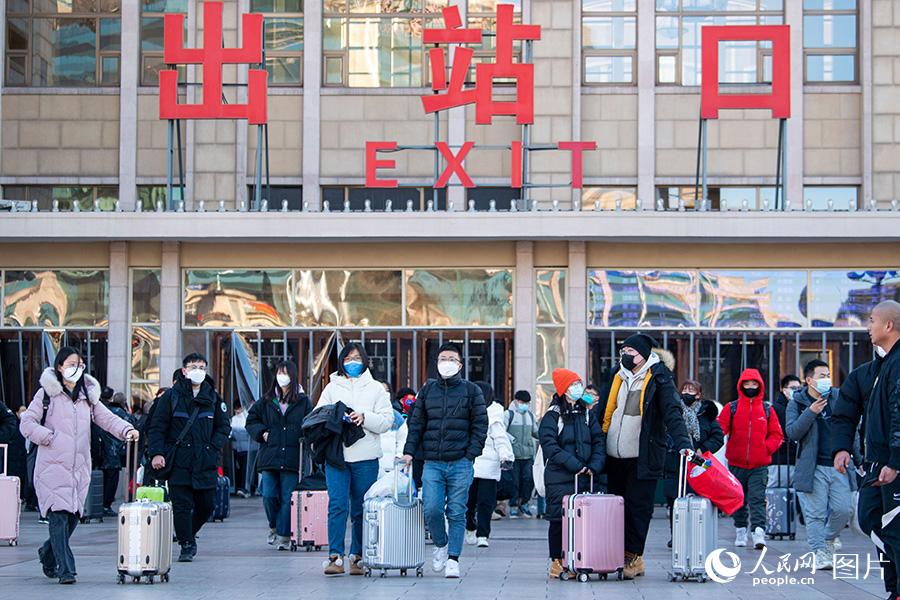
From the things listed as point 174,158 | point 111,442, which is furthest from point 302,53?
point 111,442

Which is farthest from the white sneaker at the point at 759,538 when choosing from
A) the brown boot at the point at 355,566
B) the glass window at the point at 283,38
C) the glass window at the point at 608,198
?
the glass window at the point at 283,38

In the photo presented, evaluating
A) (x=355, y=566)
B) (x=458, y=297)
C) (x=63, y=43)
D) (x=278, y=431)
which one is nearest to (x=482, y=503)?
(x=278, y=431)

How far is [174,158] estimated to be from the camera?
29.2m

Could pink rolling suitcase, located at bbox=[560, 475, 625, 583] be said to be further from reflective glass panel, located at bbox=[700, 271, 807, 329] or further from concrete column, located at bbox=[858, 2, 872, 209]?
concrete column, located at bbox=[858, 2, 872, 209]

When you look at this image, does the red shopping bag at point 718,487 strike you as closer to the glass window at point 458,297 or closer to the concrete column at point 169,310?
the glass window at point 458,297

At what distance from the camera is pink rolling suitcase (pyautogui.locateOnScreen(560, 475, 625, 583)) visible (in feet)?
42.7

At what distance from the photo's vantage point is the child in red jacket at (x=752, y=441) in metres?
17.0

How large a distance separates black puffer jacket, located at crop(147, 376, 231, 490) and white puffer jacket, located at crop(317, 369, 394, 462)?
59.2 inches

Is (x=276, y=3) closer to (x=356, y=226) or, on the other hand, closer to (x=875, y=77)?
(x=356, y=226)

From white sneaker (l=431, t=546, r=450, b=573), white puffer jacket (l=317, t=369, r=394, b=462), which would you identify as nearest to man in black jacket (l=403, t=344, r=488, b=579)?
white sneaker (l=431, t=546, r=450, b=573)

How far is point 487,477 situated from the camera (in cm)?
1753

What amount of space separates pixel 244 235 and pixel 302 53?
4.32m

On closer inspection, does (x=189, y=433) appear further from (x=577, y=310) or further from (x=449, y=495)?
(x=577, y=310)

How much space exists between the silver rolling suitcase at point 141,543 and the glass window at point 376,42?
57.1 feet
